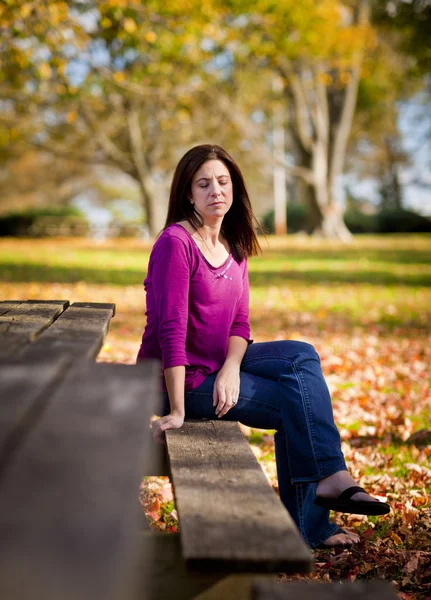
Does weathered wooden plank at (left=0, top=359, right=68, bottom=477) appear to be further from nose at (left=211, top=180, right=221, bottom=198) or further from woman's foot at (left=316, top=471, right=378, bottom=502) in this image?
nose at (left=211, top=180, right=221, bottom=198)

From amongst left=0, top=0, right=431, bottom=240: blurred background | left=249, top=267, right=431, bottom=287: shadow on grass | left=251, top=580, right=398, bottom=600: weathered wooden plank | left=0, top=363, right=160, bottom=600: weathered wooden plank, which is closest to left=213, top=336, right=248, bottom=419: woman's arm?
left=0, top=363, right=160, bottom=600: weathered wooden plank

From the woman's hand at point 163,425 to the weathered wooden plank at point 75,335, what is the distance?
0.41 m

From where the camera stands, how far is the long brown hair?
11.2 ft

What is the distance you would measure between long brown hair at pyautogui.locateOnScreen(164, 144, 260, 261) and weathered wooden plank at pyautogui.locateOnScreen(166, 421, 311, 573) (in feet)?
3.97

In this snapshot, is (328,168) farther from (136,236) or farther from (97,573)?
(97,573)

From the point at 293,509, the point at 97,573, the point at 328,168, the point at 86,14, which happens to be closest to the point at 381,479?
the point at 293,509

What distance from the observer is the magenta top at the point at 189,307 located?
10.2 ft

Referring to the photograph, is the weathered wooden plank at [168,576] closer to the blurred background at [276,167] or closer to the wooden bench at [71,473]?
the wooden bench at [71,473]

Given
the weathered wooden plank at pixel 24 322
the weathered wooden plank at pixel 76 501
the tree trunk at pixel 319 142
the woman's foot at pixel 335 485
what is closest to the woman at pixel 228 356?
the woman's foot at pixel 335 485

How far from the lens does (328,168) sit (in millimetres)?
30094

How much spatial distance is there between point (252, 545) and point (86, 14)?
48.4ft

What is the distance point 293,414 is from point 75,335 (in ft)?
3.17

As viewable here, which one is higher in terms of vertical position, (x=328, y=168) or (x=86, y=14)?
(x=86, y=14)

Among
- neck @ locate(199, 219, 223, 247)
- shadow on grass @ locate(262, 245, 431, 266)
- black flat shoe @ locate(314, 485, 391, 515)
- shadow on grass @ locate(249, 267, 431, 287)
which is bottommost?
shadow on grass @ locate(262, 245, 431, 266)
